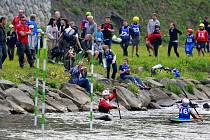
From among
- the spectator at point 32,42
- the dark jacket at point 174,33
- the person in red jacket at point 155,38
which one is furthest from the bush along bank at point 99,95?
the dark jacket at point 174,33

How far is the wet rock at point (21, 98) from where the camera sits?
84.8 ft

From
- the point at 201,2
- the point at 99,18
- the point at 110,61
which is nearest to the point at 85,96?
the point at 110,61

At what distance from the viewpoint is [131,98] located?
30438 millimetres

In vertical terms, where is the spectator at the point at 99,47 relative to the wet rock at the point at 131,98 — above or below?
above

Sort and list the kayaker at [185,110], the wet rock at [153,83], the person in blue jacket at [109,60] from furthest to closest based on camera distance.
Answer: the wet rock at [153,83]
the person in blue jacket at [109,60]
the kayaker at [185,110]

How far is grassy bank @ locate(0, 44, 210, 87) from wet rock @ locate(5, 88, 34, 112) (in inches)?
69.7

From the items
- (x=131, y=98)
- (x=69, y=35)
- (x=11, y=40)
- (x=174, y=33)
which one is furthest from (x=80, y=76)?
(x=174, y=33)

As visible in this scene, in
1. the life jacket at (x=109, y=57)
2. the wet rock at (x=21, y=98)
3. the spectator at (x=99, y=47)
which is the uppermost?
the spectator at (x=99, y=47)

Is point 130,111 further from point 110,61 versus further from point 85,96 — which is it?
point 110,61

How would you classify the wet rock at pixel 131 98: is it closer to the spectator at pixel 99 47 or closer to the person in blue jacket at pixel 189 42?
the spectator at pixel 99 47

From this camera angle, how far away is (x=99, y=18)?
49.0m

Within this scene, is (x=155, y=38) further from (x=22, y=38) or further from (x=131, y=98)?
(x=22, y=38)

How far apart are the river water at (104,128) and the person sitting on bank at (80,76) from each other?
318 cm

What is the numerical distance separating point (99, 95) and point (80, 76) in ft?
3.41
